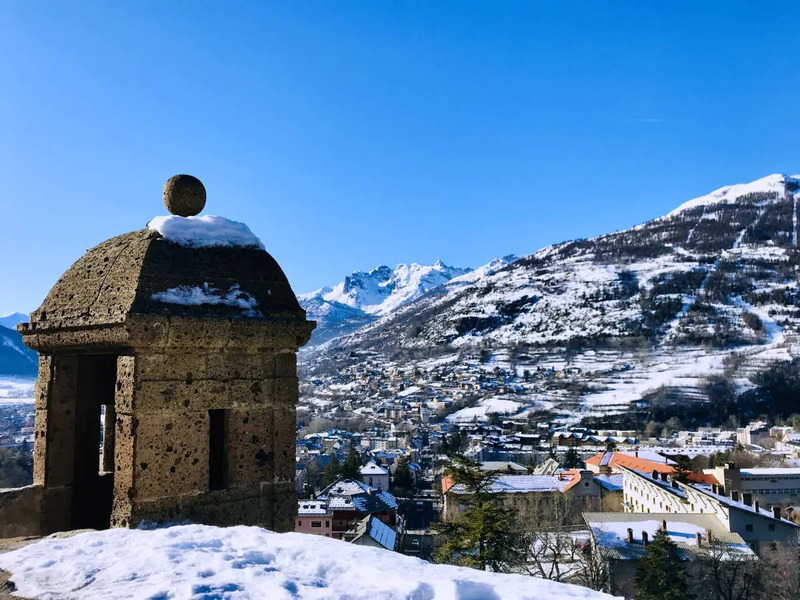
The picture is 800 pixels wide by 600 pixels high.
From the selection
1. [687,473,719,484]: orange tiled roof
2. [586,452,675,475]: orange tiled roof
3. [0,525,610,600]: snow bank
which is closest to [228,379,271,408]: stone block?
[0,525,610,600]: snow bank

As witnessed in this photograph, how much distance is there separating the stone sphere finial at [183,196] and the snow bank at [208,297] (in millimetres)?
826

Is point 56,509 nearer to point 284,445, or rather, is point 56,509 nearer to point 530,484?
point 284,445

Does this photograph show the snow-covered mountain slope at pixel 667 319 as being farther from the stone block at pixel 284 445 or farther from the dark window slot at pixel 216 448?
the dark window slot at pixel 216 448

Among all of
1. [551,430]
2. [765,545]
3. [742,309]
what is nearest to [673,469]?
[765,545]

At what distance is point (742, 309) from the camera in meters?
168

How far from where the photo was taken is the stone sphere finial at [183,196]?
486 centimetres

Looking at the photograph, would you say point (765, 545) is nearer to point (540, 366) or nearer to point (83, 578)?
point (83, 578)

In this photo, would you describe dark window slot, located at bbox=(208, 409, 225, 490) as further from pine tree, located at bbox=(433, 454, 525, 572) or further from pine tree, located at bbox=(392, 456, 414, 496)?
pine tree, located at bbox=(392, 456, 414, 496)

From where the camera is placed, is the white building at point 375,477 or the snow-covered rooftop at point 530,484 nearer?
the snow-covered rooftop at point 530,484

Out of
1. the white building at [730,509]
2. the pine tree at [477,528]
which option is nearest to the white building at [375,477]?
the white building at [730,509]

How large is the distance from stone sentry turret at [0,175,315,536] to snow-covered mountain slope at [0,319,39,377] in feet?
591

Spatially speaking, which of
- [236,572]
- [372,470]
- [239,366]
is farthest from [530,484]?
[236,572]

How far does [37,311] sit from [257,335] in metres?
1.79

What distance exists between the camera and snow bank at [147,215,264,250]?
14.9ft
